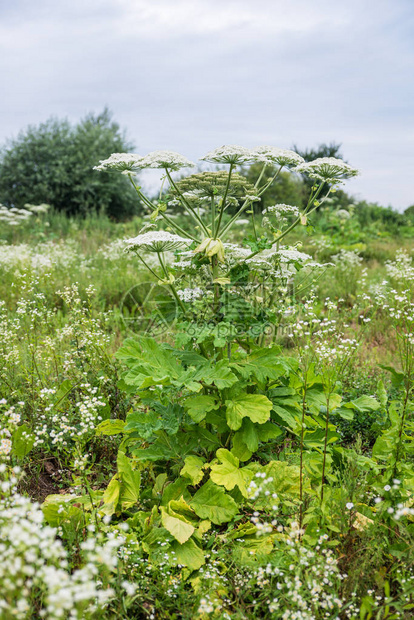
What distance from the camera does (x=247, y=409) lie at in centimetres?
252

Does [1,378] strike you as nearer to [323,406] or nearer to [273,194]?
[323,406]

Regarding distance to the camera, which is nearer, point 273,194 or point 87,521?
point 87,521

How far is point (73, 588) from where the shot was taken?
114 cm

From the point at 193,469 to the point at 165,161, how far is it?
5.71 ft

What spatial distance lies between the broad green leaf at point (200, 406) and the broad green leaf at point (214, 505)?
1.26 ft

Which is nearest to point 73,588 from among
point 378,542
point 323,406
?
point 378,542

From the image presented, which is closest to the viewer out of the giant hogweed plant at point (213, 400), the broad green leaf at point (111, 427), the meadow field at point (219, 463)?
the meadow field at point (219, 463)

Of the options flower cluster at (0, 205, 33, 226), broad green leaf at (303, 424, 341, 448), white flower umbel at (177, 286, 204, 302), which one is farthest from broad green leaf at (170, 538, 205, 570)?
flower cluster at (0, 205, 33, 226)

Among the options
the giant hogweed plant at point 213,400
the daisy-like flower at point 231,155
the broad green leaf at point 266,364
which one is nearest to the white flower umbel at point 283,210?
the giant hogweed plant at point 213,400

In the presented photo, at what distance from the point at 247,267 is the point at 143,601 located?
5.86 ft

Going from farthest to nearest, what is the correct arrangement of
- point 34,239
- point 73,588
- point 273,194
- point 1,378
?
1. point 273,194
2. point 34,239
3. point 1,378
4. point 73,588

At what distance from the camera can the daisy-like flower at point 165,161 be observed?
2.64m

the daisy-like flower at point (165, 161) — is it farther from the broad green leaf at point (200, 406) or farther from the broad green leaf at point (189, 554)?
the broad green leaf at point (189, 554)

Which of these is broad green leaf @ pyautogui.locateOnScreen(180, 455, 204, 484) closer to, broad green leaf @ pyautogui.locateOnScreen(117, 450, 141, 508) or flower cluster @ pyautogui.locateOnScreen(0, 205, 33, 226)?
broad green leaf @ pyautogui.locateOnScreen(117, 450, 141, 508)
